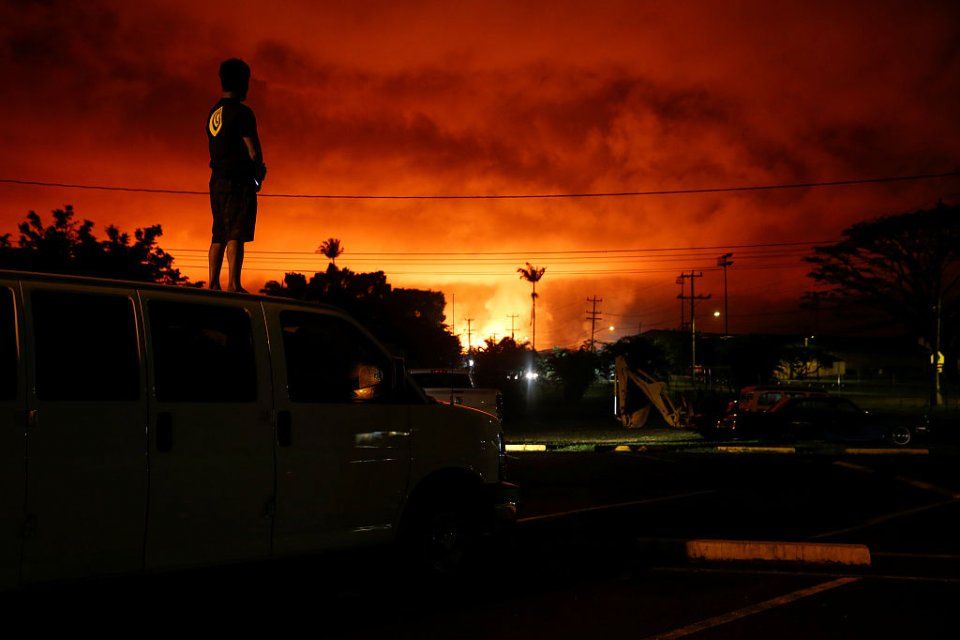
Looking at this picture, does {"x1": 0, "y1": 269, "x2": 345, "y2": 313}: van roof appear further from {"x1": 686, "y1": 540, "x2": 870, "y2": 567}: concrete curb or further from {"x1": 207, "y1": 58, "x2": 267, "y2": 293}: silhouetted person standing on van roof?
{"x1": 686, "y1": 540, "x2": 870, "y2": 567}: concrete curb

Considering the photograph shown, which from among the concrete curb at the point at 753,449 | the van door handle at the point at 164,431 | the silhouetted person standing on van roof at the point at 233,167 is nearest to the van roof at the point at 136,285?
the van door handle at the point at 164,431

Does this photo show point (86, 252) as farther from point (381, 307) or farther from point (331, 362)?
point (381, 307)

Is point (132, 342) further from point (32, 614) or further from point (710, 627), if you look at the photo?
point (710, 627)

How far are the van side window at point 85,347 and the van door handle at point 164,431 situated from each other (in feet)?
0.67

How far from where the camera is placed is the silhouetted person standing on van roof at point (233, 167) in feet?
28.8

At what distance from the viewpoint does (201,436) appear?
6.09 m

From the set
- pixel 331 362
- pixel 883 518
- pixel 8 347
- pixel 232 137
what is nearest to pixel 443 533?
pixel 331 362

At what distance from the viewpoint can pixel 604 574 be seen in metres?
8.45

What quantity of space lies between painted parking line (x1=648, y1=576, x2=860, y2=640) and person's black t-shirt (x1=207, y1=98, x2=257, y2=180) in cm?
535

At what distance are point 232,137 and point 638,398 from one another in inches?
1123

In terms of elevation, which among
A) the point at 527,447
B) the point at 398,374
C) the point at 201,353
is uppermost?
the point at 201,353

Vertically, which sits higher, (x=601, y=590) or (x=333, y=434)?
(x=333, y=434)

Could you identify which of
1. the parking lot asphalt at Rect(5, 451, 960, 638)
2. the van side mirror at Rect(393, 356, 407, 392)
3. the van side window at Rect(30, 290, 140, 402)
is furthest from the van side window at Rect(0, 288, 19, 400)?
the van side mirror at Rect(393, 356, 407, 392)

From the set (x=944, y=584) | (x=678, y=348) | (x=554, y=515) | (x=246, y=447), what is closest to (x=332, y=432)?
(x=246, y=447)
